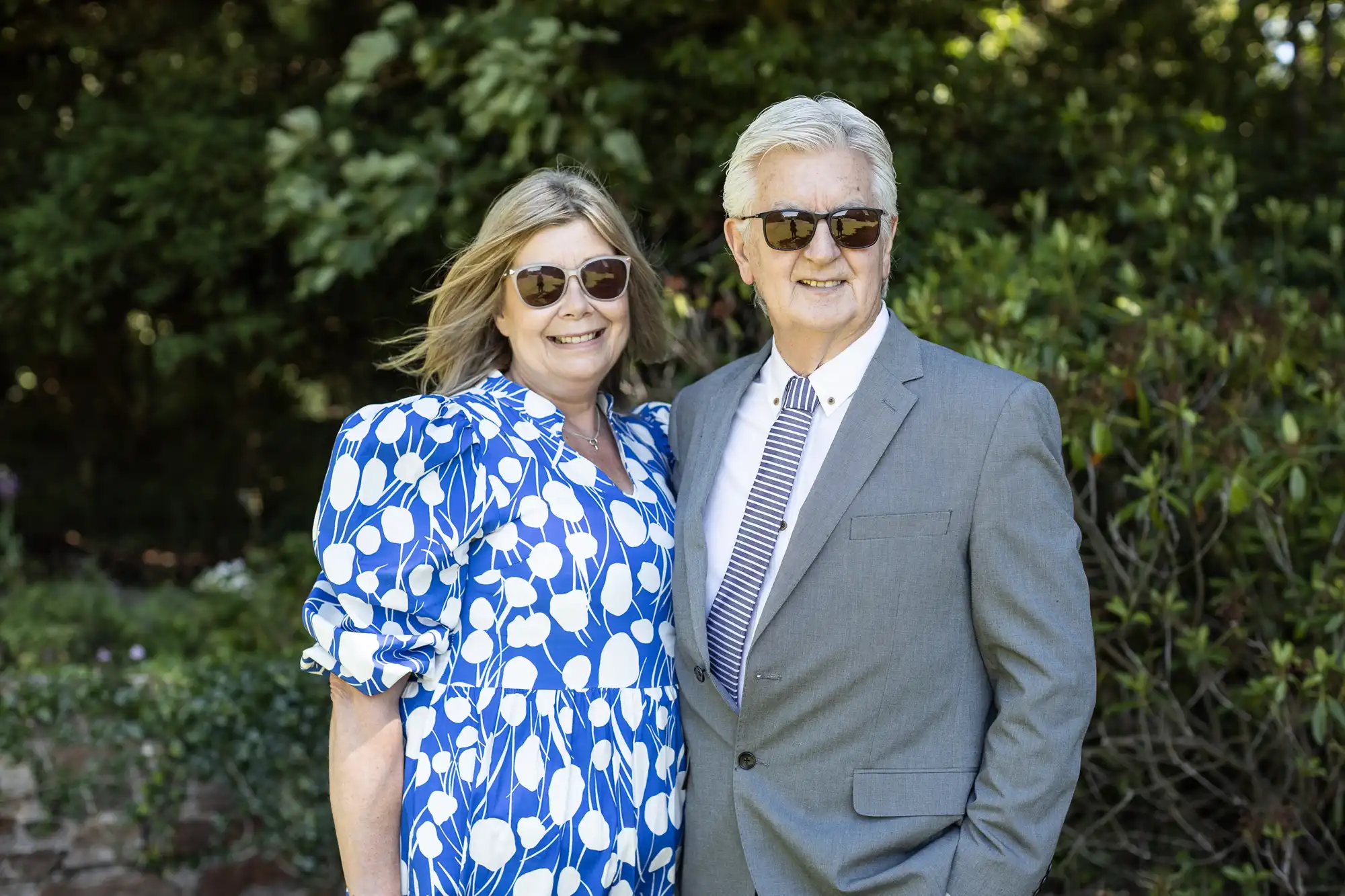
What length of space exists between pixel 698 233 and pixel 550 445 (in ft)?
7.97

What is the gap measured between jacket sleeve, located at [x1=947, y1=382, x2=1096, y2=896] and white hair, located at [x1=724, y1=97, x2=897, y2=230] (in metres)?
0.48

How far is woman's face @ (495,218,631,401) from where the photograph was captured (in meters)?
2.36

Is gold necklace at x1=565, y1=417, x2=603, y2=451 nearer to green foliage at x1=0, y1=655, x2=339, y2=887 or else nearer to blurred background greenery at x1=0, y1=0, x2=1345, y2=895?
blurred background greenery at x1=0, y1=0, x2=1345, y2=895

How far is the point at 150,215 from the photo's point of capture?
208 inches

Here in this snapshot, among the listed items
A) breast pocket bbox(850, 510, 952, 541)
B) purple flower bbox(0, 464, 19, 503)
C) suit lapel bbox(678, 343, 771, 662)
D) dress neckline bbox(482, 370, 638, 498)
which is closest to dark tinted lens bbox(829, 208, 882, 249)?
suit lapel bbox(678, 343, 771, 662)

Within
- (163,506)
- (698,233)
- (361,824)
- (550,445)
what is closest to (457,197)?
(698,233)

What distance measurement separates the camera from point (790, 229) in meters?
2.09

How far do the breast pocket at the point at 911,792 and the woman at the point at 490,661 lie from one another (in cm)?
A: 40

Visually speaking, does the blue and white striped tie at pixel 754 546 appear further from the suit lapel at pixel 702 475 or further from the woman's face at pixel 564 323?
the woman's face at pixel 564 323

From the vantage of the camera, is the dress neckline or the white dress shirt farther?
the dress neckline

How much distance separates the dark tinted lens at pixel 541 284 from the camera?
235 cm

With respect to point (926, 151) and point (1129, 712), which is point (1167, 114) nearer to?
point (926, 151)

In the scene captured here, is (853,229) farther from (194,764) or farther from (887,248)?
(194,764)

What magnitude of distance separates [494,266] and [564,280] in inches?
6.2
